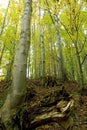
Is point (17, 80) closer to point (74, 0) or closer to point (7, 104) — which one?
point (7, 104)

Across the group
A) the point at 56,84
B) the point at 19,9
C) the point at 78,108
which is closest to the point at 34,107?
the point at 78,108

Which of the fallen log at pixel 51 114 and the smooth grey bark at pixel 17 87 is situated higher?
the smooth grey bark at pixel 17 87

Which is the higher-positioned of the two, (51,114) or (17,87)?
(17,87)

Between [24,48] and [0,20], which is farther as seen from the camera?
[0,20]

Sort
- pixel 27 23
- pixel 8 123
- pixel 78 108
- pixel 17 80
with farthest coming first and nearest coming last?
pixel 78 108, pixel 27 23, pixel 17 80, pixel 8 123

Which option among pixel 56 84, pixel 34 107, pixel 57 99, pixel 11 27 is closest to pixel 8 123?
pixel 34 107

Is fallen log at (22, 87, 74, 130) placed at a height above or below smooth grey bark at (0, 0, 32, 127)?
below

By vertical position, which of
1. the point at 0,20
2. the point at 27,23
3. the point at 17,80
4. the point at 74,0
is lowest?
the point at 17,80

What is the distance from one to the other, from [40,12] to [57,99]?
36.9 feet

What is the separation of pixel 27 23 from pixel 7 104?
1650 mm

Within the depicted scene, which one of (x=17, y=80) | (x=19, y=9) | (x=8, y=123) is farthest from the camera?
(x=19, y=9)

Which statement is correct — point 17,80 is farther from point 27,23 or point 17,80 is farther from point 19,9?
point 19,9

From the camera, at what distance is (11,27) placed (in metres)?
14.0

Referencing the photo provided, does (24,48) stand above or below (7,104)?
above
